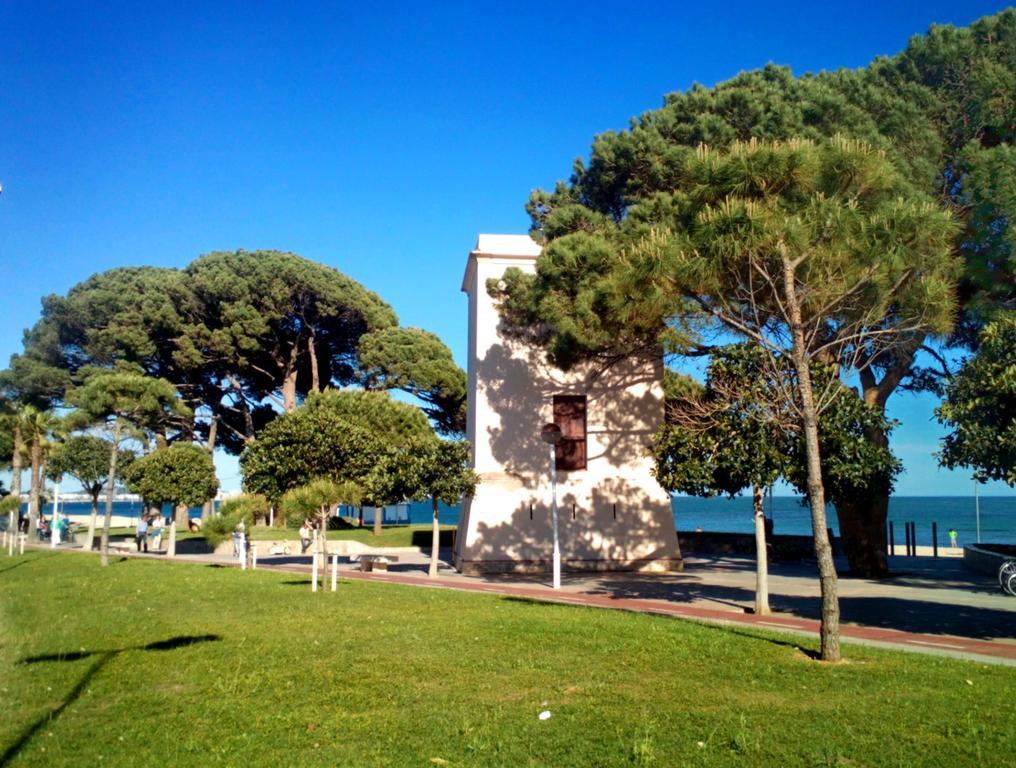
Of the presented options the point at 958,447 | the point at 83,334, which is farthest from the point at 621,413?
the point at 83,334

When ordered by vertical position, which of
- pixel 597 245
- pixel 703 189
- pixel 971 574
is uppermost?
pixel 597 245

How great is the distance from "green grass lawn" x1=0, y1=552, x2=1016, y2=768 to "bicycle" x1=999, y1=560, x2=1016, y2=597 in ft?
30.7

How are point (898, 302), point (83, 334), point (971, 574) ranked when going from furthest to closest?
point (83, 334) < point (971, 574) < point (898, 302)

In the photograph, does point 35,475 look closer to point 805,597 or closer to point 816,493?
point 805,597

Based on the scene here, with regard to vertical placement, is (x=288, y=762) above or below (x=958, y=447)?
below

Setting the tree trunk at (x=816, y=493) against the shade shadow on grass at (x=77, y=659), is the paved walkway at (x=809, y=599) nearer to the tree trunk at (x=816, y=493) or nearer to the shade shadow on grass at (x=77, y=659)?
the tree trunk at (x=816, y=493)

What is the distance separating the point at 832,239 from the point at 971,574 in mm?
17324

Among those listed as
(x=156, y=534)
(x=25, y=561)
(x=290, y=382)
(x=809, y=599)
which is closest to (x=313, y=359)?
(x=290, y=382)

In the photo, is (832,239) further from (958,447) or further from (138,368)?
(138,368)

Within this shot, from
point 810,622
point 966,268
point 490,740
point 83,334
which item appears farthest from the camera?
point 83,334

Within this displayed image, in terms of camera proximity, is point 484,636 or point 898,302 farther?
point 898,302

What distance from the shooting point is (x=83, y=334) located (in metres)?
45.2

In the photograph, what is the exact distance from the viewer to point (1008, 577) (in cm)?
1717

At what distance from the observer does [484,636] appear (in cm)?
1035
